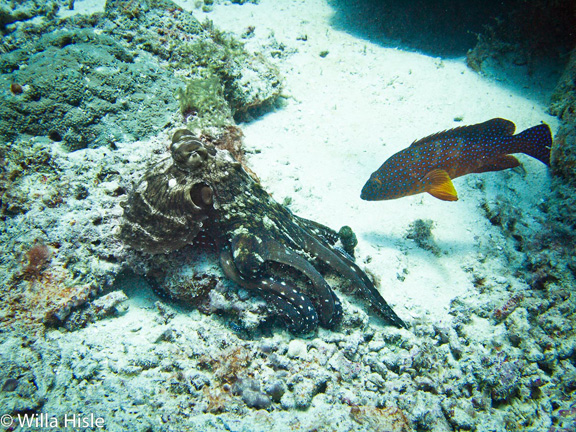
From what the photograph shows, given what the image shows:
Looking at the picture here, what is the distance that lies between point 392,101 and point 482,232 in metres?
3.65

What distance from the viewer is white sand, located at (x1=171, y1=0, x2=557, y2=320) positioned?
13.5 ft

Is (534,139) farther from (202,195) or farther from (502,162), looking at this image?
(202,195)

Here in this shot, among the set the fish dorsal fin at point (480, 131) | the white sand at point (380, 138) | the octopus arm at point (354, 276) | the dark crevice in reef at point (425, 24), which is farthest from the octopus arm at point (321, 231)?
the dark crevice in reef at point (425, 24)

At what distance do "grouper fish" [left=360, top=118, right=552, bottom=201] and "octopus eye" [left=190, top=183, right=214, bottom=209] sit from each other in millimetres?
2298

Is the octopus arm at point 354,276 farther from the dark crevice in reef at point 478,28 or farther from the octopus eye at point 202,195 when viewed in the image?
the dark crevice in reef at point 478,28

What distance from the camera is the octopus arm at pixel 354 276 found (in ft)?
10.5

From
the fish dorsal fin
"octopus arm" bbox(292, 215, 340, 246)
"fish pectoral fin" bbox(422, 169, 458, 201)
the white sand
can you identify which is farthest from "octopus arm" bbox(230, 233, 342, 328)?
the fish dorsal fin

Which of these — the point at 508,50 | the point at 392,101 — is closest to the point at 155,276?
the point at 392,101

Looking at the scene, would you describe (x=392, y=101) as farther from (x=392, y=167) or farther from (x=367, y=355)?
(x=367, y=355)

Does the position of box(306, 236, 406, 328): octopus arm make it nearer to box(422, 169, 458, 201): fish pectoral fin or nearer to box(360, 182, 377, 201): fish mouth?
box(360, 182, 377, 201): fish mouth

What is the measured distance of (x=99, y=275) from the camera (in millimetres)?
3014

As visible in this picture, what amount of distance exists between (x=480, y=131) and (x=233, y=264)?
161 inches

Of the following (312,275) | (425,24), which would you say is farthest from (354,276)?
(425,24)

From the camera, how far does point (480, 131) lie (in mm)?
4227
